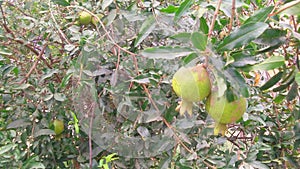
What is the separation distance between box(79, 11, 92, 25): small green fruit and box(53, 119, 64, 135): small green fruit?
0.32m

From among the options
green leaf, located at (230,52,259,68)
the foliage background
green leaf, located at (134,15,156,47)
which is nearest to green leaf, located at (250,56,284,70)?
green leaf, located at (230,52,259,68)

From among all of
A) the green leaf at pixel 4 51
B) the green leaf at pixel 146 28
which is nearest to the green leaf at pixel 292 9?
the green leaf at pixel 146 28

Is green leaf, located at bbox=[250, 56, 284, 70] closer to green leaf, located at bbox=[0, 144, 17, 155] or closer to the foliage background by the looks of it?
the foliage background

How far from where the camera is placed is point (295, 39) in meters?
0.62

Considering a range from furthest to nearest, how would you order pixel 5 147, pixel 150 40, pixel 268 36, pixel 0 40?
1. pixel 0 40
2. pixel 150 40
3. pixel 5 147
4. pixel 268 36

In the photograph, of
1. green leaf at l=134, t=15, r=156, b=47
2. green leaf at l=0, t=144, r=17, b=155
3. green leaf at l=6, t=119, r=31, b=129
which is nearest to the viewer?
green leaf at l=134, t=15, r=156, b=47

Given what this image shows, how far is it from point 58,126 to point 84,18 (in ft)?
1.13

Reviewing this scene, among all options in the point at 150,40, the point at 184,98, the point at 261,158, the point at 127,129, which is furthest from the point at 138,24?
the point at 261,158

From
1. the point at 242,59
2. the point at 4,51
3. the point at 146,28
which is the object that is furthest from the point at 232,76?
the point at 4,51

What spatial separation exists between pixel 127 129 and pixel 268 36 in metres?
0.52

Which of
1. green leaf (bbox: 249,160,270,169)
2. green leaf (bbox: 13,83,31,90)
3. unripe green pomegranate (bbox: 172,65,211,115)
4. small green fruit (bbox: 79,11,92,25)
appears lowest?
green leaf (bbox: 249,160,270,169)

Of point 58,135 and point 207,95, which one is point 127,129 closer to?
point 58,135

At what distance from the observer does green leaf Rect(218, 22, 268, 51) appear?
22.1 inches

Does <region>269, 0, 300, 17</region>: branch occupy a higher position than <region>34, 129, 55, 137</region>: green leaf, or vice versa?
<region>269, 0, 300, 17</region>: branch
